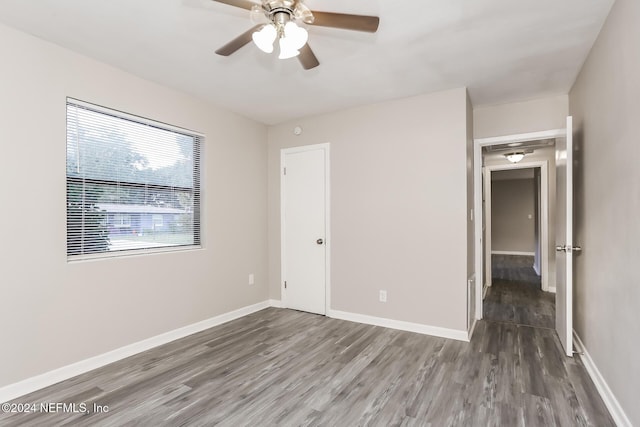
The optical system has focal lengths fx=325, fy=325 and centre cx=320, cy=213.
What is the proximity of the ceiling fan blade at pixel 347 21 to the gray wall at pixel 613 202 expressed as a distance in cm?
133

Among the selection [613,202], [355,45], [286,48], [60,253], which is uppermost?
[355,45]

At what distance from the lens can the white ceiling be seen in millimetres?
2004

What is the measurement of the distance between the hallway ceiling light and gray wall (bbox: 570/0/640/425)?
8.66ft

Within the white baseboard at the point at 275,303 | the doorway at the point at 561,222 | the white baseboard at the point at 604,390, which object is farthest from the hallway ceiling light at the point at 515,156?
the white baseboard at the point at 275,303

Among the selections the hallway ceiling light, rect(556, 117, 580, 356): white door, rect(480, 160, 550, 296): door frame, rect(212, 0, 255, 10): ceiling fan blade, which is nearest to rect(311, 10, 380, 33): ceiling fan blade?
rect(212, 0, 255, 10): ceiling fan blade

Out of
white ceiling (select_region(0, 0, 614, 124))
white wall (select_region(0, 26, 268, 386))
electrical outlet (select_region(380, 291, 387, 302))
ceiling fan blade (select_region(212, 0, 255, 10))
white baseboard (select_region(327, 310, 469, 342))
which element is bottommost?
white baseboard (select_region(327, 310, 469, 342))

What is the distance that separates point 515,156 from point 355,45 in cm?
419

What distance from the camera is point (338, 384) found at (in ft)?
7.84

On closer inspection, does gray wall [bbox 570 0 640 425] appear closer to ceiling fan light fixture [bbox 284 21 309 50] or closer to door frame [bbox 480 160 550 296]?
ceiling fan light fixture [bbox 284 21 309 50]

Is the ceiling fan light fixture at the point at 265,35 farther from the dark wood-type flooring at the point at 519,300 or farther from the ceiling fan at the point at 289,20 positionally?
the dark wood-type flooring at the point at 519,300

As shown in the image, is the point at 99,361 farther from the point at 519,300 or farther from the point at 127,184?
the point at 519,300

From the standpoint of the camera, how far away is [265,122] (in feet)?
14.3

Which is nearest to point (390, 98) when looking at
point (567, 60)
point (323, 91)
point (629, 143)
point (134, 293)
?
point (323, 91)

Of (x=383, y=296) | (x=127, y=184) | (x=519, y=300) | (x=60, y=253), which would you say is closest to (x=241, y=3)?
(x=127, y=184)
